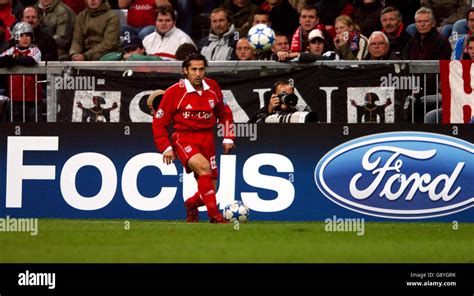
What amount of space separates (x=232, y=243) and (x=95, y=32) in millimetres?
7596

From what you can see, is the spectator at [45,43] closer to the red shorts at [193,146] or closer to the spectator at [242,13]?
the spectator at [242,13]

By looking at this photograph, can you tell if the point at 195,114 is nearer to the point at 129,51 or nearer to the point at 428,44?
→ the point at 129,51

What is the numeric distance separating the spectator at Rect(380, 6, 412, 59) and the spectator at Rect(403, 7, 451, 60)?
381 mm

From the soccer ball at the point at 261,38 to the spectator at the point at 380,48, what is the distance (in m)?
1.39

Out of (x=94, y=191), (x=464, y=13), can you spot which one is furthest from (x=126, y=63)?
(x=464, y=13)

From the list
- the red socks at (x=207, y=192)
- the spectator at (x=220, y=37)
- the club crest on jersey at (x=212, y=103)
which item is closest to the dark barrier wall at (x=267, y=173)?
the club crest on jersey at (x=212, y=103)

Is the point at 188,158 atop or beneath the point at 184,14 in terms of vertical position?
beneath

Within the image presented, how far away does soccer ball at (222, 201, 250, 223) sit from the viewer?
17.2 metres

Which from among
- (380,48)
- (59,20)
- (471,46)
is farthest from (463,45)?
(59,20)

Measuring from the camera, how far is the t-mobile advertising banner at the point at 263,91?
18.1 meters

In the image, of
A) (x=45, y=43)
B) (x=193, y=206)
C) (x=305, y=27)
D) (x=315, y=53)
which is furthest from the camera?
(x=45, y=43)

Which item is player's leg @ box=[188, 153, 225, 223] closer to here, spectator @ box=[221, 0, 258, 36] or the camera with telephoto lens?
the camera with telephoto lens

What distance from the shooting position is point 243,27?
21.2 meters

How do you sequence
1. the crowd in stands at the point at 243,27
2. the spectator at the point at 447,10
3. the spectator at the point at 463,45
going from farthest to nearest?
the spectator at the point at 447,10 < the crowd in stands at the point at 243,27 < the spectator at the point at 463,45
